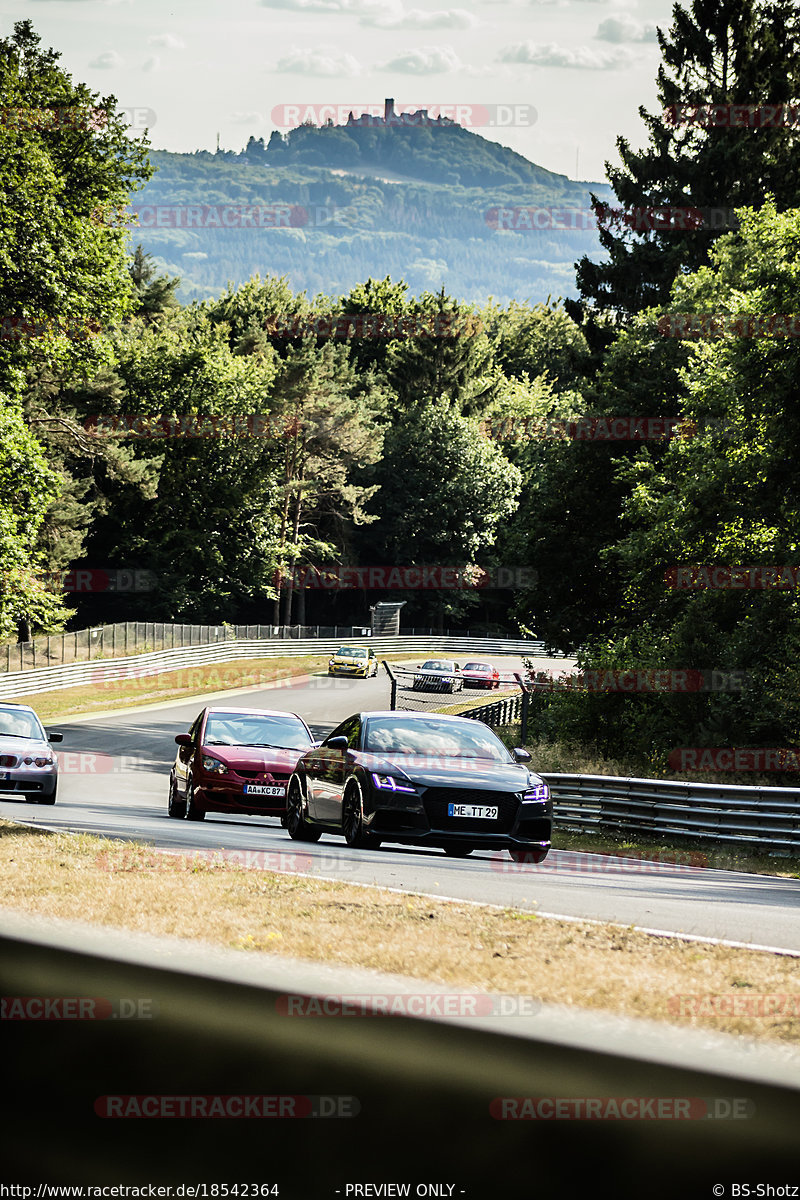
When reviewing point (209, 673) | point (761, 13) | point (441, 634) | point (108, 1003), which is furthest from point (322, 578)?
point (108, 1003)

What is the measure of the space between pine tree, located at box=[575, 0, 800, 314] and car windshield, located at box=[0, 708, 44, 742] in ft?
110

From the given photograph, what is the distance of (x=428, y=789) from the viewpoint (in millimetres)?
13945

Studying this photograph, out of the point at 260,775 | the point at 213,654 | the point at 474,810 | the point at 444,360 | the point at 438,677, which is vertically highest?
the point at 444,360

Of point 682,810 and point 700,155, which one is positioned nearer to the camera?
point 682,810

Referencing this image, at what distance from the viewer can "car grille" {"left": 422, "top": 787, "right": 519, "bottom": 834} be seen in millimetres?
Answer: 13945

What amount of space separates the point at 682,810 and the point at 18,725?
31.8 ft

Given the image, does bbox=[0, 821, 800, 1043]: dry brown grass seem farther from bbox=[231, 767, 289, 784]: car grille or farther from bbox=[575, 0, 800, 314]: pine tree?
bbox=[575, 0, 800, 314]: pine tree

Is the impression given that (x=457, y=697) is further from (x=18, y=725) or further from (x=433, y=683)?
(x=18, y=725)

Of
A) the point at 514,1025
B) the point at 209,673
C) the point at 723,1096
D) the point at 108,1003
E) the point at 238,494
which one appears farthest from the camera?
the point at 238,494

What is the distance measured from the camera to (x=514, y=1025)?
2451 millimetres

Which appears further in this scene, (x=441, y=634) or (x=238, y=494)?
(x=441, y=634)

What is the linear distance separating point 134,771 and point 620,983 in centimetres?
2780

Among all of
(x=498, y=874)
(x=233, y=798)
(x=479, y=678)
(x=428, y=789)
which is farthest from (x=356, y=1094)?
(x=479, y=678)

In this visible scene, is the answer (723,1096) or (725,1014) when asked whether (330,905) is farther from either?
(723,1096)
